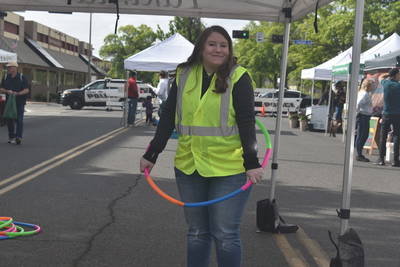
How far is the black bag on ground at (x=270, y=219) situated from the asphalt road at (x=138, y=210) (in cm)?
9

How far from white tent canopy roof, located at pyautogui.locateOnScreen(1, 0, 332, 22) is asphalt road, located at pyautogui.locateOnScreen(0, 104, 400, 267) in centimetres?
230

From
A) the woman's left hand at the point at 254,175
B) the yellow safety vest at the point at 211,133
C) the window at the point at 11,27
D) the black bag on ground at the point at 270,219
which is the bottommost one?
the black bag on ground at the point at 270,219

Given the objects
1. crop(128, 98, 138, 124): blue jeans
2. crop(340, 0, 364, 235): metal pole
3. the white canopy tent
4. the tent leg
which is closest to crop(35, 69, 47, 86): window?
crop(128, 98, 138, 124): blue jeans

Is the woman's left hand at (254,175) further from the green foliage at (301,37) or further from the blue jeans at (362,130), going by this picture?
the green foliage at (301,37)

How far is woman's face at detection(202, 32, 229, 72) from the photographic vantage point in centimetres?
358

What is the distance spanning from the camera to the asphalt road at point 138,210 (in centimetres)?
504

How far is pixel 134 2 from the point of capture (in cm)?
651

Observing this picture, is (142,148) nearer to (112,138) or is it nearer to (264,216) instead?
(112,138)

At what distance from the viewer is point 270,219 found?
582cm

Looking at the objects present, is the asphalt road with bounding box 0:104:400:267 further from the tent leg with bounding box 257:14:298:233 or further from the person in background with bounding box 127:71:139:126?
the person in background with bounding box 127:71:139:126

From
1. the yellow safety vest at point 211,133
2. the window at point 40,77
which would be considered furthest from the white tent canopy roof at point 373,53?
the window at point 40,77

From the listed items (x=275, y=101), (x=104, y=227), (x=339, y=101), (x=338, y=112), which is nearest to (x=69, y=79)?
(x=275, y=101)

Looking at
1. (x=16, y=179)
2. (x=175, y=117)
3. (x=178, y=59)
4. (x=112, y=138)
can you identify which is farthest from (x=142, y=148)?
(x=175, y=117)

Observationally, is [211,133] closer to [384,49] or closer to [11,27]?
[384,49]
